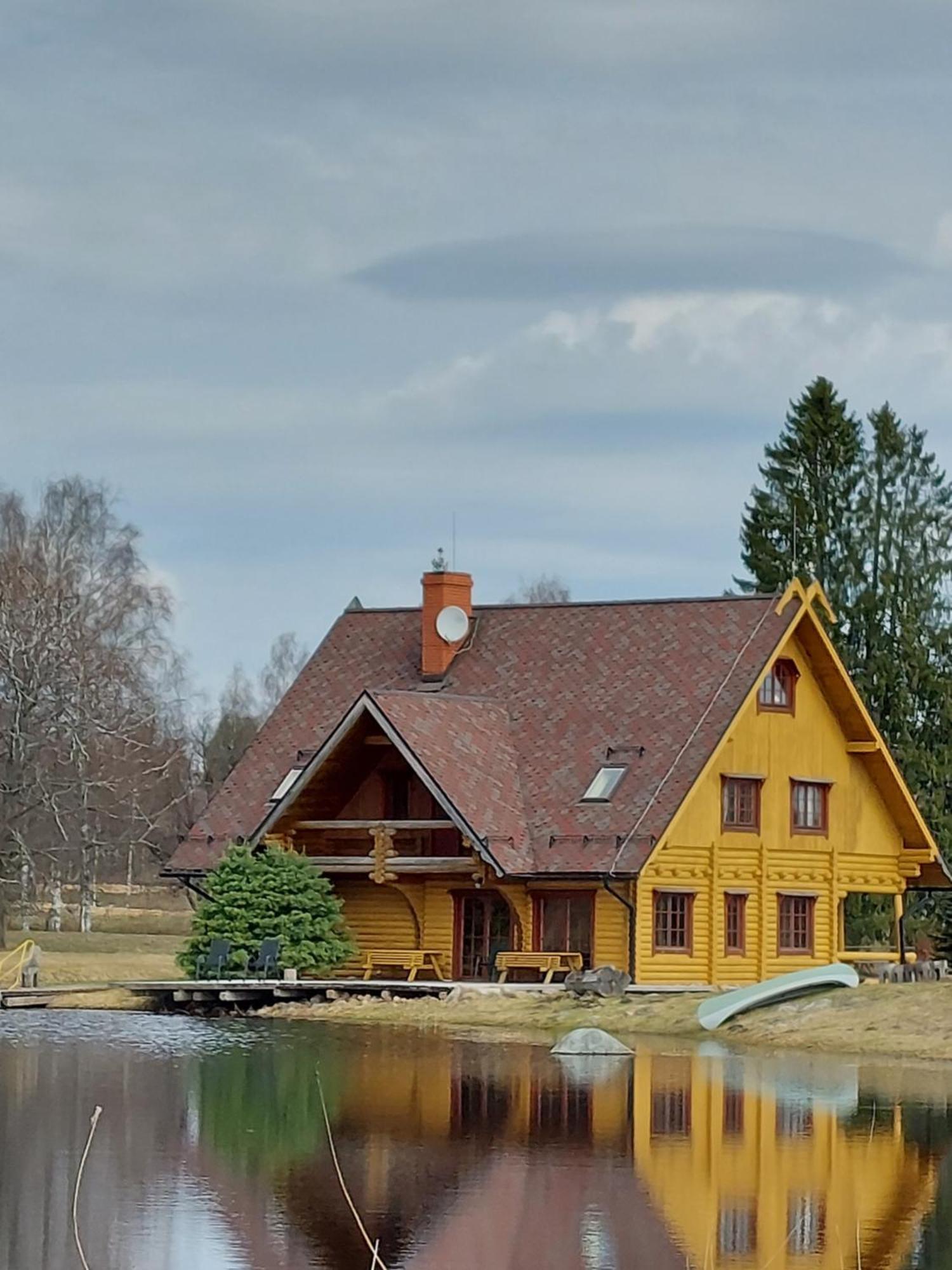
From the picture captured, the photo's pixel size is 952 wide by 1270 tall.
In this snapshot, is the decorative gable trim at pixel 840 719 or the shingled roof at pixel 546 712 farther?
the decorative gable trim at pixel 840 719

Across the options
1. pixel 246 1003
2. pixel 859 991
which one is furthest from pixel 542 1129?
pixel 246 1003

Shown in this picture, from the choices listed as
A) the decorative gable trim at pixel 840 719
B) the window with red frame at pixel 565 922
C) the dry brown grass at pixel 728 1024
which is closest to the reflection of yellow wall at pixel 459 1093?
the dry brown grass at pixel 728 1024

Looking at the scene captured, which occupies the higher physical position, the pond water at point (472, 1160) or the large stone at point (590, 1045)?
the large stone at point (590, 1045)

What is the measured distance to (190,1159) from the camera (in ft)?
70.0

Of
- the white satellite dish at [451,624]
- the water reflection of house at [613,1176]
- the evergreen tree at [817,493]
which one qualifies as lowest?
the water reflection of house at [613,1176]

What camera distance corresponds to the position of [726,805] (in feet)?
143

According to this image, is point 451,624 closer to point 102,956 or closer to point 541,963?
point 541,963

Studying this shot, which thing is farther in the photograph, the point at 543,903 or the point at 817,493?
the point at 817,493

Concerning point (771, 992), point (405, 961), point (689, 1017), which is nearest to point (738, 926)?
point (405, 961)

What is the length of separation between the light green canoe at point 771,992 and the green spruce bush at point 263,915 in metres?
7.23

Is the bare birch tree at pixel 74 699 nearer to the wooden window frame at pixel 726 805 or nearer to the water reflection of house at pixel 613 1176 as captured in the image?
the wooden window frame at pixel 726 805

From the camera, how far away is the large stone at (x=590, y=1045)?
32.5 metres

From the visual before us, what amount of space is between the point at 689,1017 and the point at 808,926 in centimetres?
920

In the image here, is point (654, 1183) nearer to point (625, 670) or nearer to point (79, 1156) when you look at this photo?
point (79, 1156)
